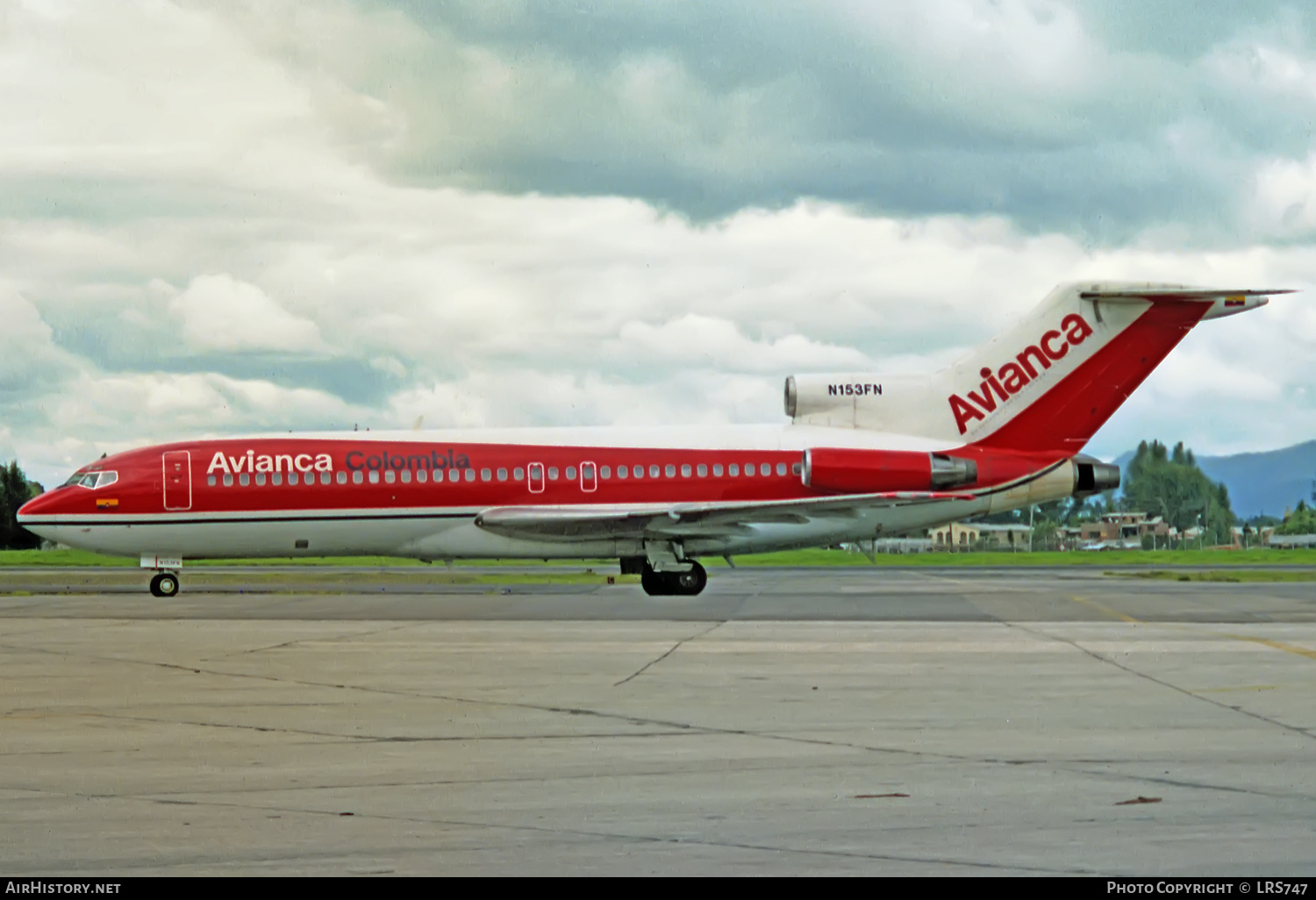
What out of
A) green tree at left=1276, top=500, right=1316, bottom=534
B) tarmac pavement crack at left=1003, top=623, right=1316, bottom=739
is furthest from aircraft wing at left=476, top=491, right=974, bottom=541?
green tree at left=1276, top=500, right=1316, bottom=534

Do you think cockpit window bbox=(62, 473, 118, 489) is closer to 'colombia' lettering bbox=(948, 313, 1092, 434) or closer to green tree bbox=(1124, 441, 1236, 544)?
'colombia' lettering bbox=(948, 313, 1092, 434)

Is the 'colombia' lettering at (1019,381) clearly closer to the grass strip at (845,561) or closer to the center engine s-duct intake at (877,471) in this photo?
the center engine s-duct intake at (877,471)

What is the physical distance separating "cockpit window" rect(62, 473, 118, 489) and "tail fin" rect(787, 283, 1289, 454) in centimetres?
1616

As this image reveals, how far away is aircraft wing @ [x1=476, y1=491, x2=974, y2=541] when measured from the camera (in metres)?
31.4

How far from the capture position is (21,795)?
8680 mm

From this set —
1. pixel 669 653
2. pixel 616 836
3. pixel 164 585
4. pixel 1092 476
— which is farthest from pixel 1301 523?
pixel 616 836

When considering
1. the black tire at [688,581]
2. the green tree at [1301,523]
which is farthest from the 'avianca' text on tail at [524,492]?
the green tree at [1301,523]

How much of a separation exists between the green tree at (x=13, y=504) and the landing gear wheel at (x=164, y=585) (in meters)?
43.8

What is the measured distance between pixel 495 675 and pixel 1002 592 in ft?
59.3

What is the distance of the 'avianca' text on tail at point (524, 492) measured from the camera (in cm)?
3253

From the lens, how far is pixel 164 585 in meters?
32.9
